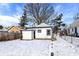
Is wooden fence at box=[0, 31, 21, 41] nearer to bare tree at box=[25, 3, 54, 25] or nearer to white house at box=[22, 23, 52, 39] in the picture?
white house at box=[22, 23, 52, 39]

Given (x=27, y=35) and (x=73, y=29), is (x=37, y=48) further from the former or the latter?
(x=27, y=35)

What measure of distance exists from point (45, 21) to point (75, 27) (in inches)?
45.1

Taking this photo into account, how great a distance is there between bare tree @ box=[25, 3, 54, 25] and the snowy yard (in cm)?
69

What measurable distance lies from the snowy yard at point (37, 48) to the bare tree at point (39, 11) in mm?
694

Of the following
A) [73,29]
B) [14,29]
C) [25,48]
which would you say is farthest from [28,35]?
[73,29]

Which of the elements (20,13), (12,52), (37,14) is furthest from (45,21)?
(12,52)

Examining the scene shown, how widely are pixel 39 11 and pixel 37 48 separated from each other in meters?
0.97

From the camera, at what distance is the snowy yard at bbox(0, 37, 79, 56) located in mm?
6117

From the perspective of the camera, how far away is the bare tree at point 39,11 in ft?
20.5

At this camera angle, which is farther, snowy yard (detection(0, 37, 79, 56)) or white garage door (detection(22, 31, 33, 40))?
white garage door (detection(22, 31, 33, 40))

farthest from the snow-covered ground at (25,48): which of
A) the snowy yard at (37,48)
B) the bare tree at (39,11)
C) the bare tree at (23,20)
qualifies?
the bare tree at (39,11)

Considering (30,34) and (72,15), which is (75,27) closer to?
(72,15)

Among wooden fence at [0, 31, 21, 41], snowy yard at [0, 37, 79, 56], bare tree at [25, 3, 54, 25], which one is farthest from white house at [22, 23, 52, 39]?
bare tree at [25, 3, 54, 25]

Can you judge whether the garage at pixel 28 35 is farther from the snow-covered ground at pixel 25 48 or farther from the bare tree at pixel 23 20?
the bare tree at pixel 23 20
